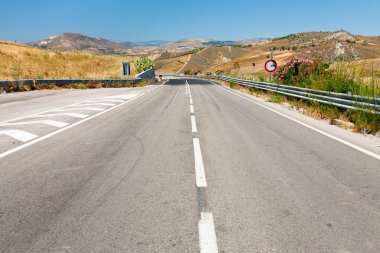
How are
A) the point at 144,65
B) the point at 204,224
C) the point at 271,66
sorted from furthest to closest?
the point at 144,65 → the point at 271,66 → the point at 204,224

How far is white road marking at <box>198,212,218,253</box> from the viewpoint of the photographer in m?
3.14

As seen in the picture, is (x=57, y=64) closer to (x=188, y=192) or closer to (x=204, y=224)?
(x=188, y=192)

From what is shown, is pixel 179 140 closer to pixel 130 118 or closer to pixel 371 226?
pixel 130 118

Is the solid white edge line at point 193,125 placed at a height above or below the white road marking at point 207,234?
above

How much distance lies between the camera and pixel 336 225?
3621 millimetres

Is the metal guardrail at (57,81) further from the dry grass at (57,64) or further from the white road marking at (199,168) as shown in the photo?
the white road marking at (199,168)

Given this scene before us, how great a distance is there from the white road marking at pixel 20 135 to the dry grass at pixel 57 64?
2384 centimetres

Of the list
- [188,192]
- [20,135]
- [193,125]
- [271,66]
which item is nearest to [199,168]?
[188,192]

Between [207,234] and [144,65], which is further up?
[144,65]

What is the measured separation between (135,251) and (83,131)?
6.45 m

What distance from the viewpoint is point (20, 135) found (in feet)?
27.5

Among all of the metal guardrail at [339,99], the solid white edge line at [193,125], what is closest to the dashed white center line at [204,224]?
the solid white edge line at [193,125]

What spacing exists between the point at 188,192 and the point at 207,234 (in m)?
1.19

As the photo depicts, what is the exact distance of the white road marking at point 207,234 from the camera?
314 cm
